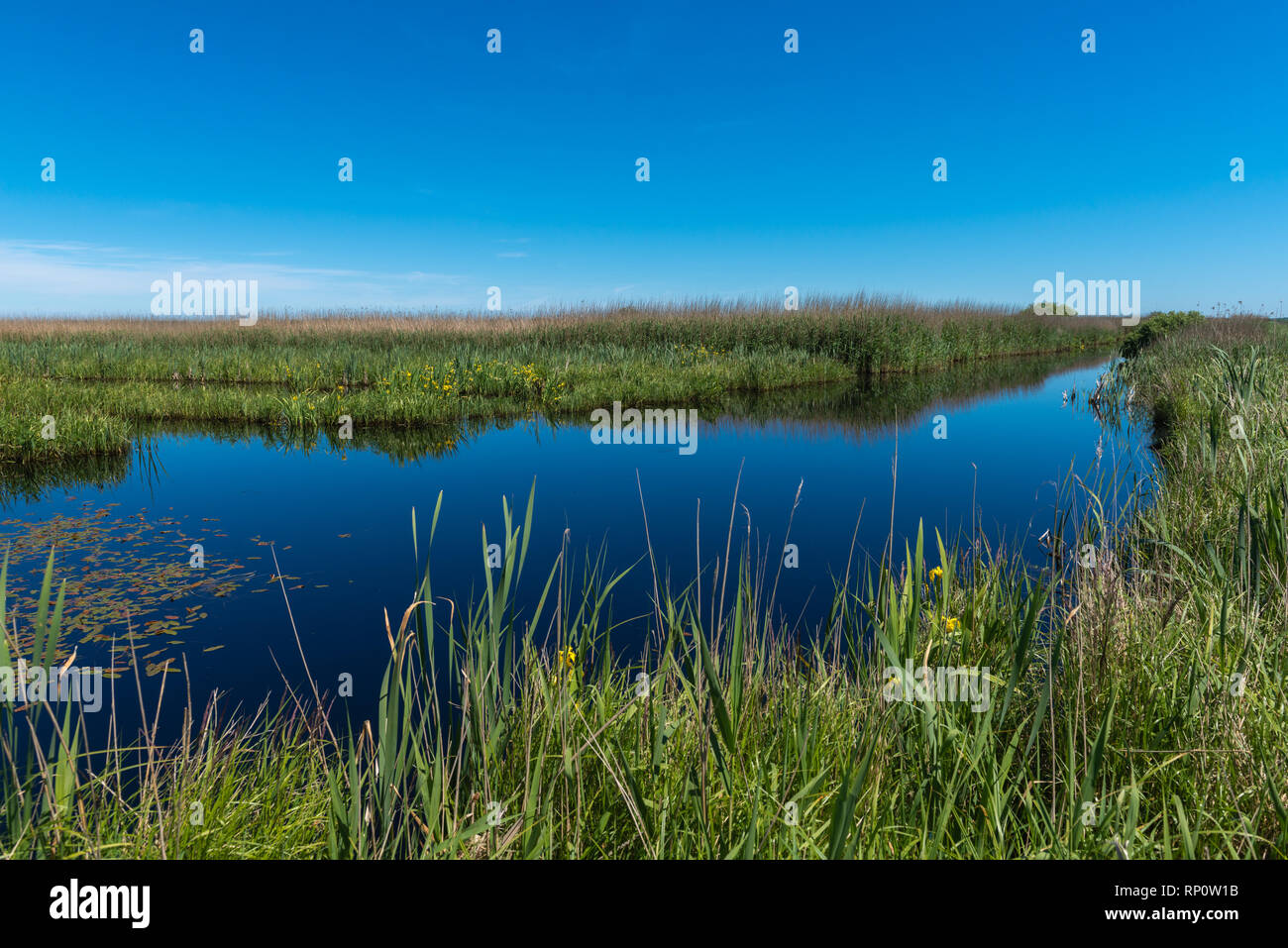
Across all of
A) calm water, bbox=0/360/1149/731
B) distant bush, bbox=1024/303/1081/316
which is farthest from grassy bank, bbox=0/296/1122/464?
distant bush, bbox=1024/303/1081/316

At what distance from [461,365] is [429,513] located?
10.8 metres

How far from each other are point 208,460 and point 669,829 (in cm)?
1127

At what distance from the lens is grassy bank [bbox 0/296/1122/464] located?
1462cm

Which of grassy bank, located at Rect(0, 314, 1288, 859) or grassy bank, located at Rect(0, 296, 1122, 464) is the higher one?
grassy bank, located at Rect(0, 296, 1122, 464)

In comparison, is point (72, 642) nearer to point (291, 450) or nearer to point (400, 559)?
point (400, 559)

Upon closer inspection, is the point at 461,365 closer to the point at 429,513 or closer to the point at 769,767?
the point at 429,513

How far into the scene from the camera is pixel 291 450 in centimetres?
1215

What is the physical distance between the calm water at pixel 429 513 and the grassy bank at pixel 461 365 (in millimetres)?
1608

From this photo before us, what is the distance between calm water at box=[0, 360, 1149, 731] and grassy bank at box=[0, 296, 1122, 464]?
1.61 meters

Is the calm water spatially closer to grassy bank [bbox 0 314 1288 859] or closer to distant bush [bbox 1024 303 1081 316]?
grassy bank [bbox 0 314 1288 859]
